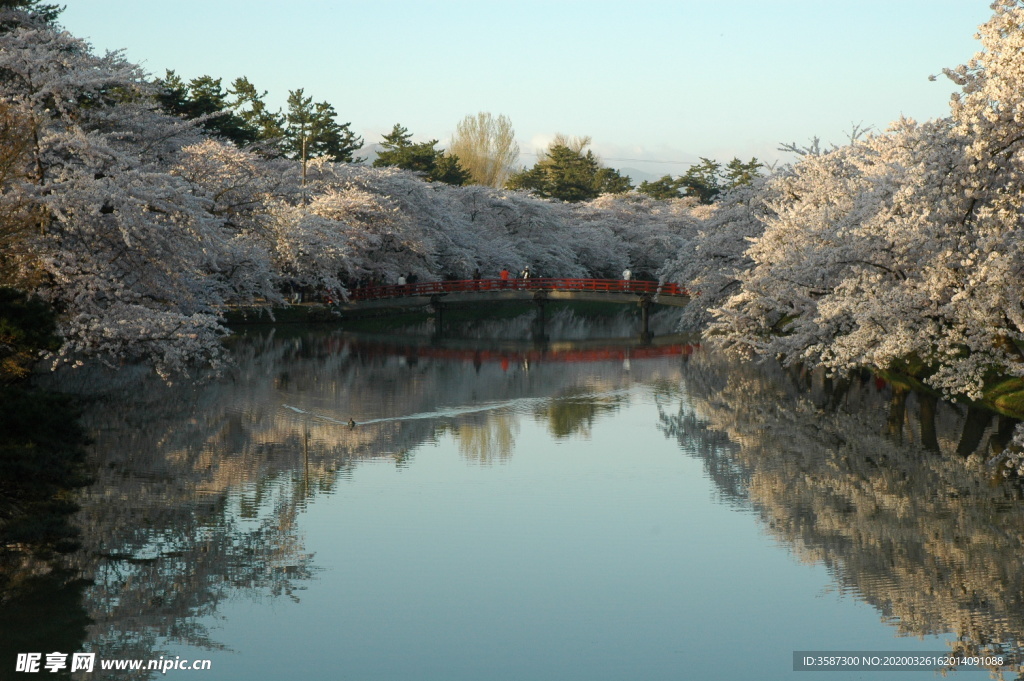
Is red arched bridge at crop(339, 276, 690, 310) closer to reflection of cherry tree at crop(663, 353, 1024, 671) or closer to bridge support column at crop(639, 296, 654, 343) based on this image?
bridge support column at crop(639, 296, 654, 343)

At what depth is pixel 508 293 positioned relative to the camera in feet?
203

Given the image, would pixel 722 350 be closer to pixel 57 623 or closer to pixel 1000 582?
pixel 1000 582

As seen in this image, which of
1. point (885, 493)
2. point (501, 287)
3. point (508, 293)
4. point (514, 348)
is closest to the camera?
point (885, 493)

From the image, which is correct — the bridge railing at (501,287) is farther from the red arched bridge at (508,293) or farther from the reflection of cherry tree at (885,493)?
the reflection of cherry tree at (885,493)

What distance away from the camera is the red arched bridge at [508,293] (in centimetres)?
5869

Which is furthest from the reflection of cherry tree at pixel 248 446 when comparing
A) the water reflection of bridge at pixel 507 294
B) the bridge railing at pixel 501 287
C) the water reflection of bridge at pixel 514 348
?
the bridge railing at pixel 501 287

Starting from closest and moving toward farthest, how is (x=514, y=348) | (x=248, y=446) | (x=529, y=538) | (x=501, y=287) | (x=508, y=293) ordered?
(x=529, y=538), (x=248, y=446), (x=514, y=348), (x=508, y=293), (x=501, y=287)

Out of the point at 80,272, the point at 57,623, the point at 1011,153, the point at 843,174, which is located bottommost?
the point at 57,623

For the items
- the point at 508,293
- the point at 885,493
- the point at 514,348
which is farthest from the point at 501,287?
the point at 885,493

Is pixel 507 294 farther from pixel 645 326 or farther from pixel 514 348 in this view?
pixel 514 348

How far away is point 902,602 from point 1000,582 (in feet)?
5.11

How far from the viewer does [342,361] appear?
129 feet

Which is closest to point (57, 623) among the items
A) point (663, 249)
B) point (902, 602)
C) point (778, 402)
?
point (902, 602)

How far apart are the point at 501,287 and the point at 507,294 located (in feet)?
6.45
